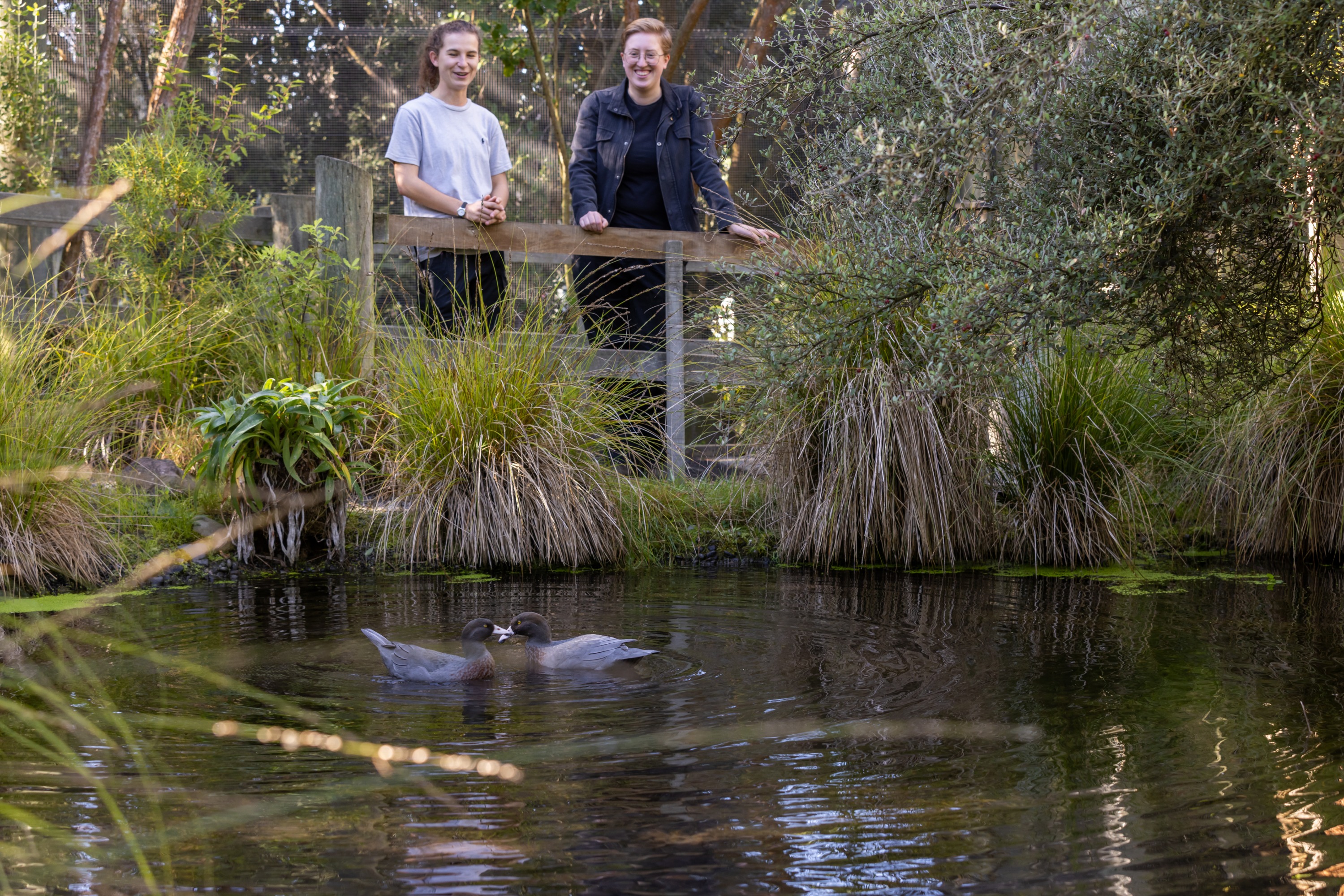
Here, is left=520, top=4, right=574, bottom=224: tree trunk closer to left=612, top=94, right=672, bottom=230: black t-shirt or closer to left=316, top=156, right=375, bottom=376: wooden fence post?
left=612, top=94, right=672, bottom=230: black t-shirt

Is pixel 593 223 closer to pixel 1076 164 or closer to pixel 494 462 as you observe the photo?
pixel 494 462

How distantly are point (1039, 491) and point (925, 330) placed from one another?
1955mm

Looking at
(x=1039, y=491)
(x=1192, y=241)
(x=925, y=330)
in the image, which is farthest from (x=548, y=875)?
(x=1039, y=491)

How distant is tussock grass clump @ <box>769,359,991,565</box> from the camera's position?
16.4 feet

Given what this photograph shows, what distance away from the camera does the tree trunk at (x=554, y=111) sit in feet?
29.1

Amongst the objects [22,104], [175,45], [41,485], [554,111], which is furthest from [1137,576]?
[22,104]

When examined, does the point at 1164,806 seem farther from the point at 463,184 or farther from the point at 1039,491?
the point at 463,184

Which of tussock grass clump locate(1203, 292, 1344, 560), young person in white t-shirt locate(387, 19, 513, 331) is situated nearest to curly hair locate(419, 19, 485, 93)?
young person in white t-shirt locate(387, 19, 513, 331)

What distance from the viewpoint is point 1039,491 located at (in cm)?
519

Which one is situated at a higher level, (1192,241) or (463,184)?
(463,184)

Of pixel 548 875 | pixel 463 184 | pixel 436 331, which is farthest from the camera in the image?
pixel 463 184

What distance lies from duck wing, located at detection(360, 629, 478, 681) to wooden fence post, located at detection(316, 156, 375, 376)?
8.83 ft

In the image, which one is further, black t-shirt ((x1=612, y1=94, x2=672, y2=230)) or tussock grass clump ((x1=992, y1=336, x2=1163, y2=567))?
black t-shirt ((x1=612, y1=94, x2=672, y2=230))

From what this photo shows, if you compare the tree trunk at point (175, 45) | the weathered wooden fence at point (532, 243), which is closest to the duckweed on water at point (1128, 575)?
the weathered wooden fence at point (532, 243)
